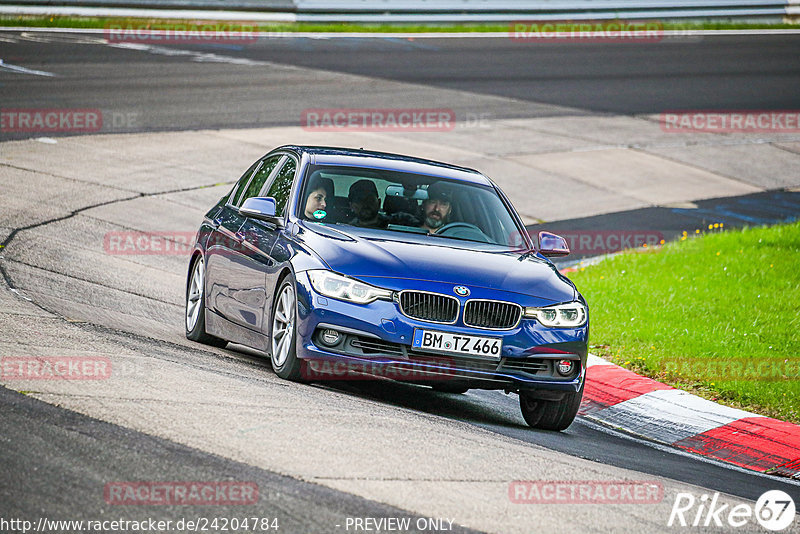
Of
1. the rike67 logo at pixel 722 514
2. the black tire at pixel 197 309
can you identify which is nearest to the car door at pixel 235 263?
the black tire at pixel 197 309

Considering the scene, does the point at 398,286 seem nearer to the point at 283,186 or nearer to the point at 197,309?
the point at 283,186

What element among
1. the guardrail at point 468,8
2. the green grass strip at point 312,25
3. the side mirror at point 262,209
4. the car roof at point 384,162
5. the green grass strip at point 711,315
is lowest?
the green grass strip at point 711,315

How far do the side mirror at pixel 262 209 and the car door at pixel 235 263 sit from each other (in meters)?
0.36

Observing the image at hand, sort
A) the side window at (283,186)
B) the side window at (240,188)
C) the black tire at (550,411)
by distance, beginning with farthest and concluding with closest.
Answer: the side window at (240,188), the side window at (283,186), the black tire at (550,411)

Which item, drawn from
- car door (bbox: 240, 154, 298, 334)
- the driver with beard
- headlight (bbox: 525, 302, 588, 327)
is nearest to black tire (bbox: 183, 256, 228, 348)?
car door (bbox: 240, 154, 298, 334)

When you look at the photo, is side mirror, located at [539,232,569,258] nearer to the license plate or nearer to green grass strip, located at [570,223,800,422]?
the license plate

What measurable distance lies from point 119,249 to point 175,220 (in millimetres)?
1923

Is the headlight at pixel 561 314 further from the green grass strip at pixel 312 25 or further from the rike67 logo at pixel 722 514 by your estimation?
the green grass strip at pixel 312 25

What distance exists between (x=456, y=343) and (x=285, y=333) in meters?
1.25

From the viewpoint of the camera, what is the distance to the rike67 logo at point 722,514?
596 centimetres

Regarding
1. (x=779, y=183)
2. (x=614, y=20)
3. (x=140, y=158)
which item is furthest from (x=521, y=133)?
(x=614, y=20)

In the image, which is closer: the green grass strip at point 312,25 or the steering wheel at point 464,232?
the steering wheel at point 464,232

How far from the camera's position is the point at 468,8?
34688mm

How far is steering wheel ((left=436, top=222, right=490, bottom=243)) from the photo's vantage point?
8.98 metres
